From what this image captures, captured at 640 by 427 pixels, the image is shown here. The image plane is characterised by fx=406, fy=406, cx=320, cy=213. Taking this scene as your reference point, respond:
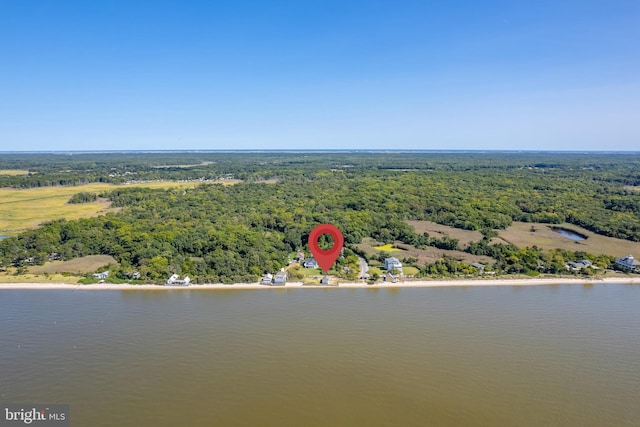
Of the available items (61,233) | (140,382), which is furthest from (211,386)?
(61,233)

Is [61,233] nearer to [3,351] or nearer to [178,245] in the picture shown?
[178,245]

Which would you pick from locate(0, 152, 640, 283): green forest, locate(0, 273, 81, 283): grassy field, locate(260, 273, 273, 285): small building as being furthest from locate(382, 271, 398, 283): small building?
locate(0, 273, 81, 283): grassy field

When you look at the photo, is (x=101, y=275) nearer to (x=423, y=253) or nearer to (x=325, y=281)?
(x=325, y=281)

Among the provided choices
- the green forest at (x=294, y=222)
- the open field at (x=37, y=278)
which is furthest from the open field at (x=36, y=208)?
the open field at (x=37, y=278)

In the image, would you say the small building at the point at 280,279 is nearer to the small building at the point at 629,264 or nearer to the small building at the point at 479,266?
the small building at the point at 479,266

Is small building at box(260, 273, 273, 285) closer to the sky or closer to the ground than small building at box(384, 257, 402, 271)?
closer to the ground

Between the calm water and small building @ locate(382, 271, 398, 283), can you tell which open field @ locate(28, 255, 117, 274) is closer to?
the calm water
